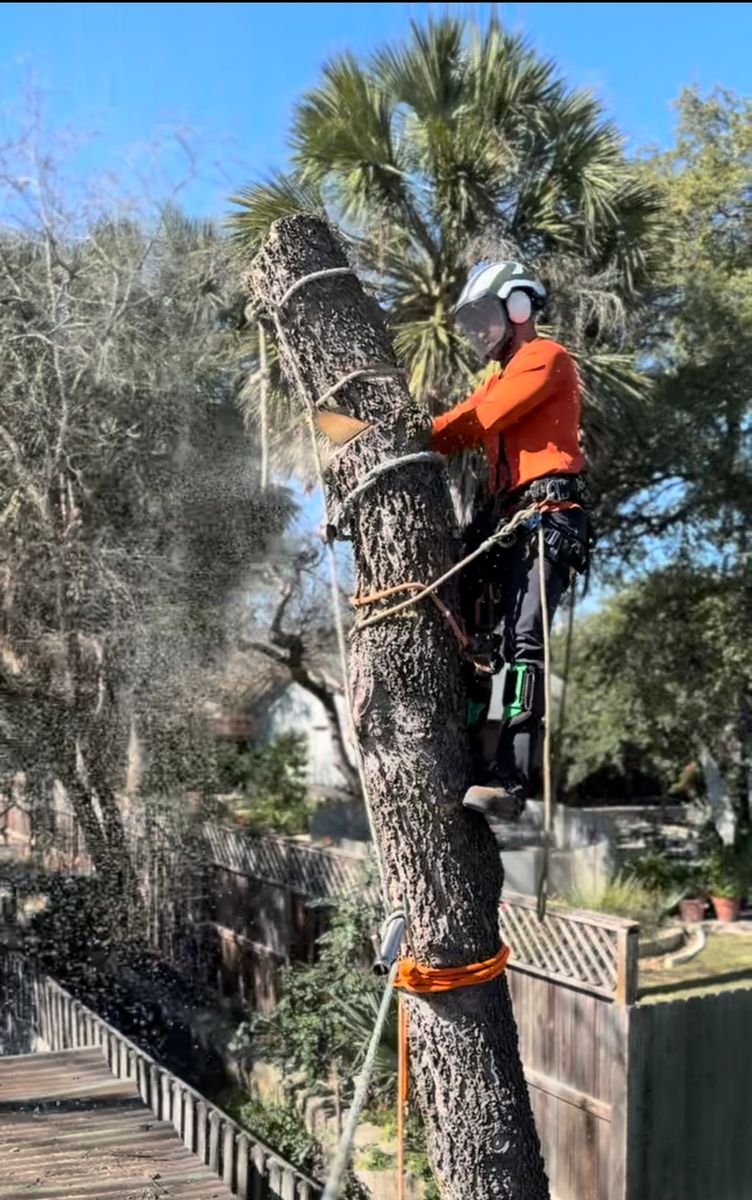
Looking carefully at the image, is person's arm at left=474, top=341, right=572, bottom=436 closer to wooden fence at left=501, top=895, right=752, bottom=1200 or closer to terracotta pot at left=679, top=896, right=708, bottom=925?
wooden fence at left=501, top=895, right=752, bottom=1200

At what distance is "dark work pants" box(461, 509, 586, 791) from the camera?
279 cm

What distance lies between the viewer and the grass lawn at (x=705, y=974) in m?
8.48

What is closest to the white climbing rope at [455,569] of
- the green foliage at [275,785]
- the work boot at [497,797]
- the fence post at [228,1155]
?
the work boot at [497,797]

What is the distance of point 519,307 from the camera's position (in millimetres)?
3016

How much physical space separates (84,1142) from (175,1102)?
0.71 meters

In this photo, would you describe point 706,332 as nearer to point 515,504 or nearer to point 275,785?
point 515,504

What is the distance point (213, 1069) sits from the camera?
8.34m

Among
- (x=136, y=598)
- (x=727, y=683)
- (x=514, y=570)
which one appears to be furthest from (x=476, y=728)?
(x=727, y=683)

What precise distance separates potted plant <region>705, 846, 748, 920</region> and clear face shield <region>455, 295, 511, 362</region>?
9734mm

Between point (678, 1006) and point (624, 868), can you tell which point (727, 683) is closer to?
point (624, 868)

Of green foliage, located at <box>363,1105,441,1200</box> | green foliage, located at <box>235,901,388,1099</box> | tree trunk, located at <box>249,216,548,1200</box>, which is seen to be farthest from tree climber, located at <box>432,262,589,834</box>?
green foliage, located at <box>235,901,388,1099</box>

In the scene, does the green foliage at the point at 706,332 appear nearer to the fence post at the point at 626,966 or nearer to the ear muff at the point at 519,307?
the fence post at the point at 626,966

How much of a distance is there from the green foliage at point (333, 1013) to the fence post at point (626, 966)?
59.9 inches

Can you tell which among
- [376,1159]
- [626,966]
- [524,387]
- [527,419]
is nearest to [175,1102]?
[376,1159]
